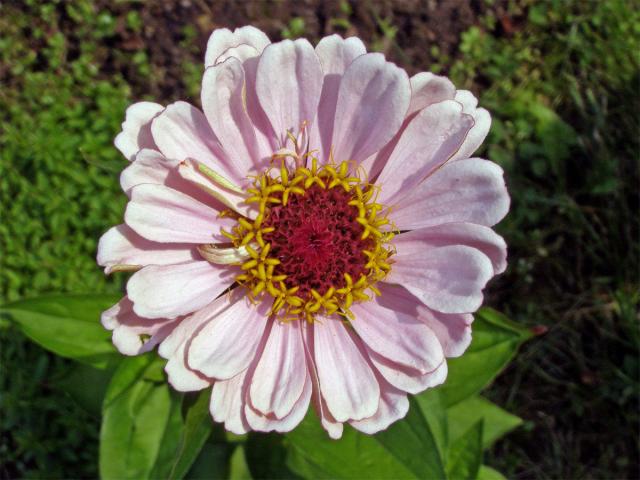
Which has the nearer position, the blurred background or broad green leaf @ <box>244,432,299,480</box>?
broad green leaf @ <box>244,432,299,480</box>

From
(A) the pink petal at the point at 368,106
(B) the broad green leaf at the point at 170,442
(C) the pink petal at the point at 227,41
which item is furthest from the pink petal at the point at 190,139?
(B) the broad green leaf at the point at 170,442

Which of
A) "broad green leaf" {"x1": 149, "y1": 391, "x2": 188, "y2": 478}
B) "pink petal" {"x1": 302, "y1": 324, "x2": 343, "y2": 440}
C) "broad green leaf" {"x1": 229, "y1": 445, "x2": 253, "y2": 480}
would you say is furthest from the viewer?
"broad green leaf" {"x1": 229, "y1": 445, "x2": 253, "y2": 480}

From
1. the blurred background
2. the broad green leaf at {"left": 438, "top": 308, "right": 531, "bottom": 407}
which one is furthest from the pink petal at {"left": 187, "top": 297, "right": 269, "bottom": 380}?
the blurred background

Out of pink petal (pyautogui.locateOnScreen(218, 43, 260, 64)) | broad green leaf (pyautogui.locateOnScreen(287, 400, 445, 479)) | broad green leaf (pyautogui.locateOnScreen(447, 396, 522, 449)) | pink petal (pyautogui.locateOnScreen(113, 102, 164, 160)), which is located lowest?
broad green leaf (pyautogui.locateOnScreen(447, 396, 522, 449))

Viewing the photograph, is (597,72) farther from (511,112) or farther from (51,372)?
(51,372)

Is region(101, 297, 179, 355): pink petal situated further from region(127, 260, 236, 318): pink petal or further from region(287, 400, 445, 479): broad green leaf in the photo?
region(287, 400, 445, 479): broad green leaf
